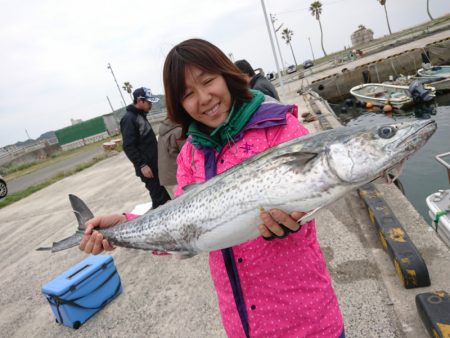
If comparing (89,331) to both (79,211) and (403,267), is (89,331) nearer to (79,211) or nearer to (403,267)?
(79,211)

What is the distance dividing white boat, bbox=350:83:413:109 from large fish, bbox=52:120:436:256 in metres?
20.1

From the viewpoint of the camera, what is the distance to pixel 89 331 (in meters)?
3.95

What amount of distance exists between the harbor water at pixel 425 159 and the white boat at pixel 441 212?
5.31ft

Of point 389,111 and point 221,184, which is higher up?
point 221,184

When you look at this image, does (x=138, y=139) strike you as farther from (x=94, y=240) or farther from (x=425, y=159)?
(x=425, y=159)

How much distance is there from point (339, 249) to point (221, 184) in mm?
2725

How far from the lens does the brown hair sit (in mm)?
1889

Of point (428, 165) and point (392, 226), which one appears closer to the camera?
point (392, 226)

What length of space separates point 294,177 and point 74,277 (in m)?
3.62

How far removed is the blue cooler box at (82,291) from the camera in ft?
12.8

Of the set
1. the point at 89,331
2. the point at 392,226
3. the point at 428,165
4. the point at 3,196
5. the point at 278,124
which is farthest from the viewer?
the point at 3,196

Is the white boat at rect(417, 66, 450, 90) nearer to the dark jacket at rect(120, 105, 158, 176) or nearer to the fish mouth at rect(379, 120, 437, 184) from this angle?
the dark jacket at rect(120, 105, 158, 176)

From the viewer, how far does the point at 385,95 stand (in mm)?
21156

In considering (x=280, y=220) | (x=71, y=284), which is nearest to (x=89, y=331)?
(x=71, y=284)
